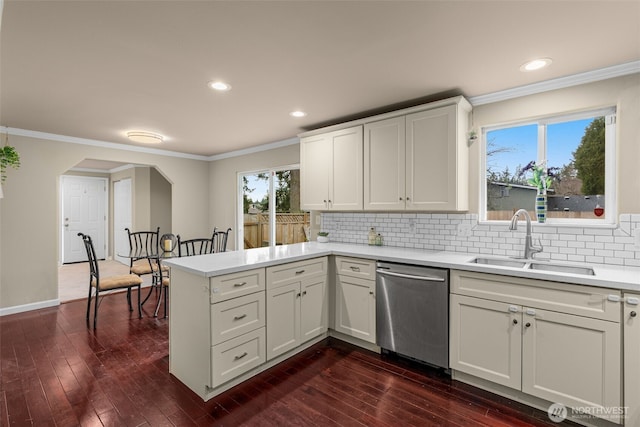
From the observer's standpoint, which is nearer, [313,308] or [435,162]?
[435,162]

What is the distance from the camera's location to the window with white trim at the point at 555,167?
2.43m

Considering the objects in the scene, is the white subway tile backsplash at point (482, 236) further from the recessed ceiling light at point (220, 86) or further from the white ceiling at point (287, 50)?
the recessed ceiling light at point (220, 86)

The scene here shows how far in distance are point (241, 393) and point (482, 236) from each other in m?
2.43

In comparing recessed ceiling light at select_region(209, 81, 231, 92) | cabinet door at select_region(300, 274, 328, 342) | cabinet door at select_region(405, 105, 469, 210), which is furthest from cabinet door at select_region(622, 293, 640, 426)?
recessed ceiling light at select_region(209, 81, 231, 92)

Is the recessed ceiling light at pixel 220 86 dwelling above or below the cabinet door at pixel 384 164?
above

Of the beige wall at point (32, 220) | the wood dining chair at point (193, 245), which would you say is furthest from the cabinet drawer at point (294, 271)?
the beige wall at point (32, 220)

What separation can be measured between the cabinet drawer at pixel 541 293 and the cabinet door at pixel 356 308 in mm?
775

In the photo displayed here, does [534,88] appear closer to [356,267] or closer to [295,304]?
[356,267]

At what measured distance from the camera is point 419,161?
2.93 m

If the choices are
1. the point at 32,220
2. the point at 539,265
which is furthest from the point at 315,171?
the point at 32,220

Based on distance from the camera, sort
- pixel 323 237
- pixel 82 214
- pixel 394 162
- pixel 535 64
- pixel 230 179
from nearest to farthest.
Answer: pixel 535 64 → pixel 394 162 → pixel 323 237 → pixel 230 179 → pixel 82 214

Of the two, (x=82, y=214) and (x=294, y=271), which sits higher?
(x=82, y=214)

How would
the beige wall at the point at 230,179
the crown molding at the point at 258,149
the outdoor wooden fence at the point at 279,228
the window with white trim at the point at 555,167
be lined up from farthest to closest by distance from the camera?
the beige wall at the point at 230,179
the outdoor wooden fence at the point at 279,228
the crown molding at the point at 258,149
the window with white trim at the point at 555,167

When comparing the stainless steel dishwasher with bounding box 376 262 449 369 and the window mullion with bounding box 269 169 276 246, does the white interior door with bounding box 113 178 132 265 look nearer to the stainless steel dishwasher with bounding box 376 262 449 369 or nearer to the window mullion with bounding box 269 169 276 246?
the window mullion with bounding box 269 169 276 246
